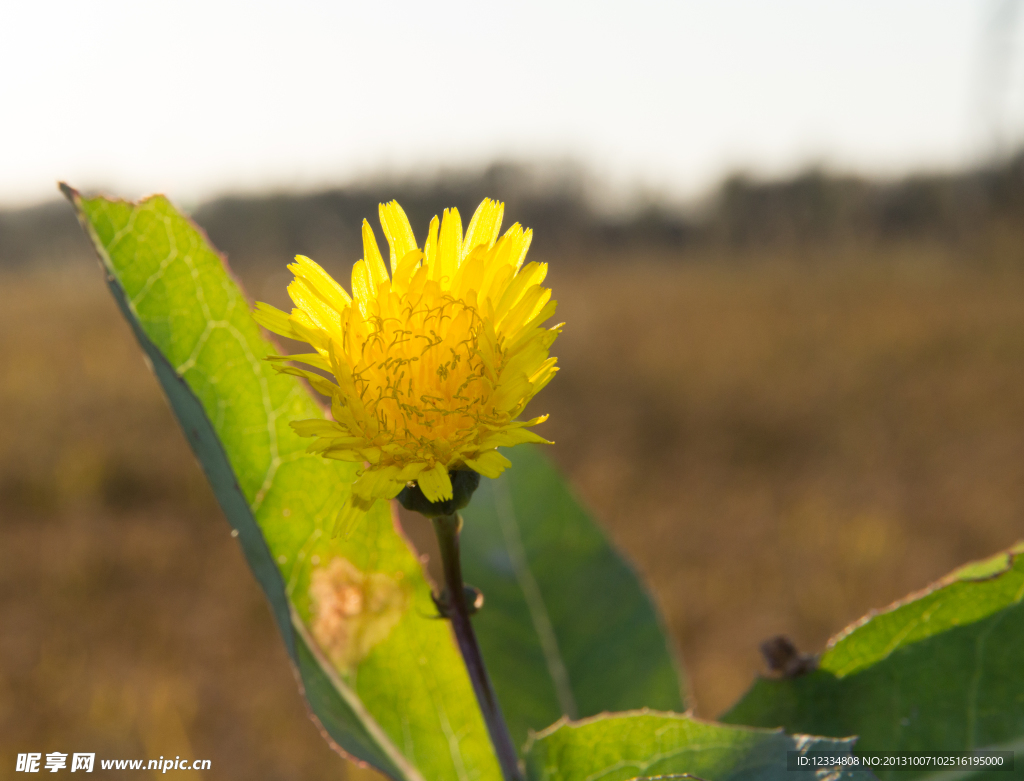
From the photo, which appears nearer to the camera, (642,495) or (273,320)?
(273,320)

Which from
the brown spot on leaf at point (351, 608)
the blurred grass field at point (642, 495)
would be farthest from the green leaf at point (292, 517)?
the blurred grass field at point (642, 495)

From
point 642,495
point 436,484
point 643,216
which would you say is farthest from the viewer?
point 643,216

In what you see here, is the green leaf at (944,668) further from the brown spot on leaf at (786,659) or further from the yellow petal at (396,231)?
the yellow petal at (396,231)

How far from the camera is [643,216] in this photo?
6.96 m

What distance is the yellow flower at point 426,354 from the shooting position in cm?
24

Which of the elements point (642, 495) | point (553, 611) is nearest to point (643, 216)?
point (642, 495)

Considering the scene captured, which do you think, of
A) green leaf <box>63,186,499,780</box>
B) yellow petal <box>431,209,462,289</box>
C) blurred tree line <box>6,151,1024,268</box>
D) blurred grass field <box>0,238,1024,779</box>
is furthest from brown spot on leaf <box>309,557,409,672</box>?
blurred tree line <box>6,151,1024,268</box>

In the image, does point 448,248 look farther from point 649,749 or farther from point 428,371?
point 649,749

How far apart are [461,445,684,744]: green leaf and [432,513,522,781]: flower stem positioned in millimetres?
133

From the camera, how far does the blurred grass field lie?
1.33 meters

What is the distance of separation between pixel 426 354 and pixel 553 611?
7.9 inches

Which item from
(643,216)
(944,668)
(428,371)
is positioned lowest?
(944,668)

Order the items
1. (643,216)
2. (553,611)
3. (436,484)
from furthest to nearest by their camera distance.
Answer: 1. (643,216)
2. (553,611)
3. (436,484)

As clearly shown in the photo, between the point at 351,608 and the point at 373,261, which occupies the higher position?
the point at 373,261
